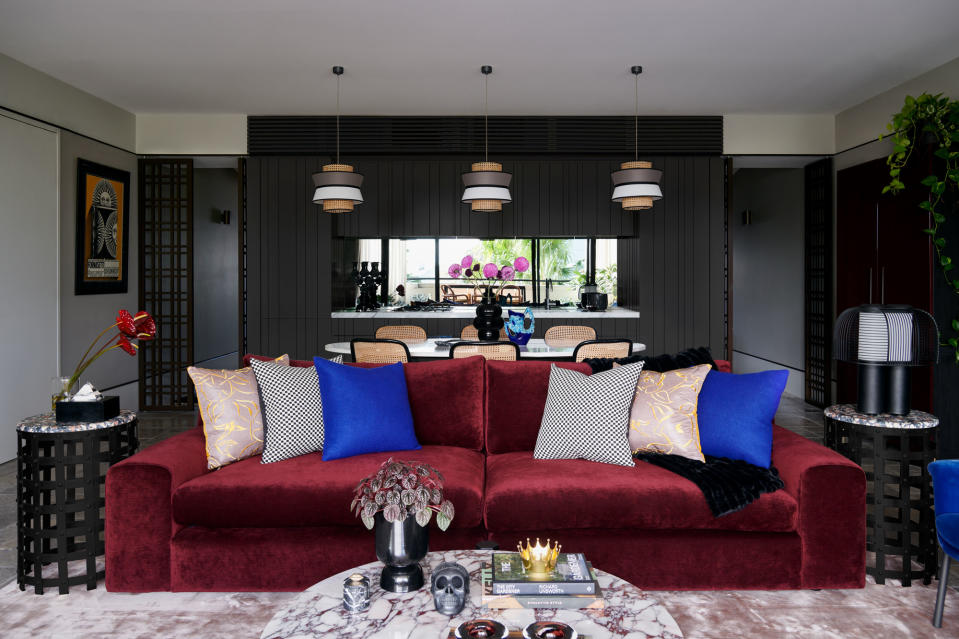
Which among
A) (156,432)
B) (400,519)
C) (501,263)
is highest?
(501,263)

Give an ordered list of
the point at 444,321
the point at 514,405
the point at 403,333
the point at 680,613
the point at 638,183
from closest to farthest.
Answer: the point at 680,613
the point at 514,405
the point at 638,183
the point at 403,333
the point at 444,321

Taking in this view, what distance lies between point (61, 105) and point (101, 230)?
1.10 meters

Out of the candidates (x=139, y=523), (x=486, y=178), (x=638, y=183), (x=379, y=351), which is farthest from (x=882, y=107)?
(x=139, y=523)

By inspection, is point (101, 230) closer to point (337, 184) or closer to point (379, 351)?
point (337, 184)

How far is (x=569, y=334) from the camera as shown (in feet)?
17.1

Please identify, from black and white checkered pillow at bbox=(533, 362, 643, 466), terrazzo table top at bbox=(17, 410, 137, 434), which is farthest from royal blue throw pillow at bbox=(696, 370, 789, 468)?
terrazzo table top at bbox=(17, 410, 137, 434)

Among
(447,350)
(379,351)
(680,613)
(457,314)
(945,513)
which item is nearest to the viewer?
(945,513)

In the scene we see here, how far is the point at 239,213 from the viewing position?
6.76m

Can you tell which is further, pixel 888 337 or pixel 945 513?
pixel 888 337

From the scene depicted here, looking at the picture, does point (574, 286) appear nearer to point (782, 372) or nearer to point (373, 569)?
point (782, 372)

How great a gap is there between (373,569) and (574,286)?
19.8 ft

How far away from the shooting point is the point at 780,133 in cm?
680

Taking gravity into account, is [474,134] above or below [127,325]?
above

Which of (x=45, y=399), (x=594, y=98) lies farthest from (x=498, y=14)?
(x=45, y=399)
